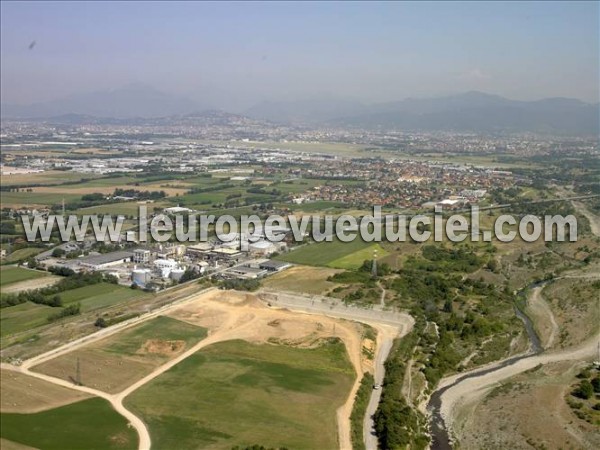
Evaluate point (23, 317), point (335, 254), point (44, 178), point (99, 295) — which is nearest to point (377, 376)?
point (99, 295)

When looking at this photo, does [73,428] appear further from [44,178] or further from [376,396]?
[44,178]

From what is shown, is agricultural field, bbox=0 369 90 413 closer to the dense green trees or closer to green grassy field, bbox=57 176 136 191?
the dense green trees

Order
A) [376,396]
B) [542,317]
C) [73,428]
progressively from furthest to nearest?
[542,317] → [376,396] → [73,428]

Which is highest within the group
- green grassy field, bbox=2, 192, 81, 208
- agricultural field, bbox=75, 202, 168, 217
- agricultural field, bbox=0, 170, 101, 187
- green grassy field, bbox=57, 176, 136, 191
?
agricultural field, bbox=0, 170, 101, 187

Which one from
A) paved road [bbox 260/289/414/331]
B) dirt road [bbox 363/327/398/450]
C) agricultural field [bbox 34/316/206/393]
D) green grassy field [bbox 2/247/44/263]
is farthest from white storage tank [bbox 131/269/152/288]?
dirt road [bbox 363/327/398/450]

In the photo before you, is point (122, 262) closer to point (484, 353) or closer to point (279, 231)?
point (279, 231)
